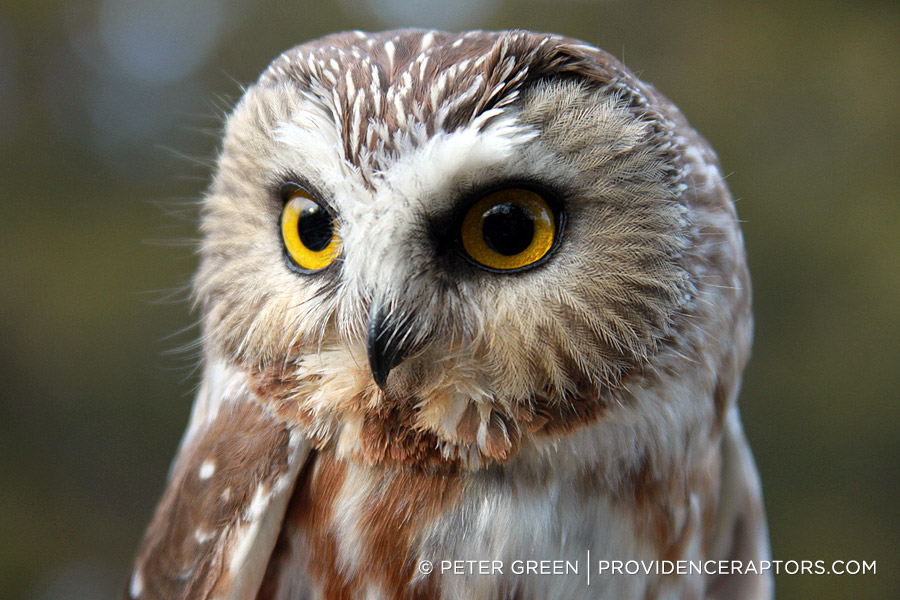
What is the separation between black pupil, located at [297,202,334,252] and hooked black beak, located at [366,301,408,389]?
0.15 m

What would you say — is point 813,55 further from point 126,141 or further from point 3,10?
point 3,10

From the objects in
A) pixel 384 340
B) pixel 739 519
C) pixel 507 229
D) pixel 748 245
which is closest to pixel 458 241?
pixel 507 229

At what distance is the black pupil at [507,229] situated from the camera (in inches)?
34.9

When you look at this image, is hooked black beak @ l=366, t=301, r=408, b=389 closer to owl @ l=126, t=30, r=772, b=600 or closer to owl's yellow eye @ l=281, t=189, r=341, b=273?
owl @ l=126, t=30, r=772, b=600

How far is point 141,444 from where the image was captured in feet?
12.8

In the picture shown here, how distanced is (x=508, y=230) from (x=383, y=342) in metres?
0.24

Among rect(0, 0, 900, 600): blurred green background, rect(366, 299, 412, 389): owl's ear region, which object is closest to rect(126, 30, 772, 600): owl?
rect(366, 299, 412, 389): owl's ear region

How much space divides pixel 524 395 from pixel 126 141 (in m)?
3.96

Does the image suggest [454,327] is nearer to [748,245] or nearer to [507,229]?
[507,229]

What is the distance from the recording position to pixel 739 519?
153cm

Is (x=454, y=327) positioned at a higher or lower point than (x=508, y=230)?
lower

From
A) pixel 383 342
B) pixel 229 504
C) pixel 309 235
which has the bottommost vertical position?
pixel 229 504

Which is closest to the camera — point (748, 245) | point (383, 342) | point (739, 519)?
point (383, 342)

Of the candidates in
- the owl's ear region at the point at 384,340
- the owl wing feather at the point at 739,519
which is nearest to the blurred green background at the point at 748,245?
the owl wing feather at the point at 739,519
